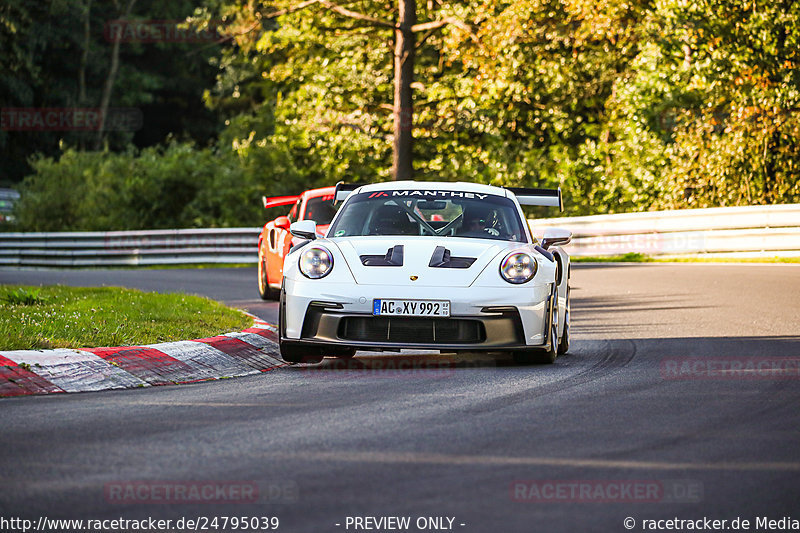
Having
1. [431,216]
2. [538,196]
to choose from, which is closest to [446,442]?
[431,216]

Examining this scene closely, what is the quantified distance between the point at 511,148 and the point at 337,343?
27712 mm

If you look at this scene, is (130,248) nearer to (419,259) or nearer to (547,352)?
(419,259)

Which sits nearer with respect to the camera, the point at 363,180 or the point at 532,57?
the point at 532,57

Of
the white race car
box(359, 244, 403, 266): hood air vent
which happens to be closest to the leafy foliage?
the white race car

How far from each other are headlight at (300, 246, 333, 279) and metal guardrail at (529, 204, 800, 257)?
14.3 metres

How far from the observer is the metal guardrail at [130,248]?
95.7 feet

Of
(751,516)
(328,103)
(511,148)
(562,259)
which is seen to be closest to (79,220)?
(328,103)

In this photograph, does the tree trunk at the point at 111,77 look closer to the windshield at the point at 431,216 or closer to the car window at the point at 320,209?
the car window at the point at 320,209

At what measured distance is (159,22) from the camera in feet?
188

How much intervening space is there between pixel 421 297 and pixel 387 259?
1.57 ft

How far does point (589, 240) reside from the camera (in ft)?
84.2

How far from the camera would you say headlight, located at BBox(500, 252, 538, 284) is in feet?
28.6

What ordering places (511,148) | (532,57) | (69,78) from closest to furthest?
1. (532,57)
2. (511,148)
3. (69,78)

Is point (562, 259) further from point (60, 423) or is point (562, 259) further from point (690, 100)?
point (690, 100)
